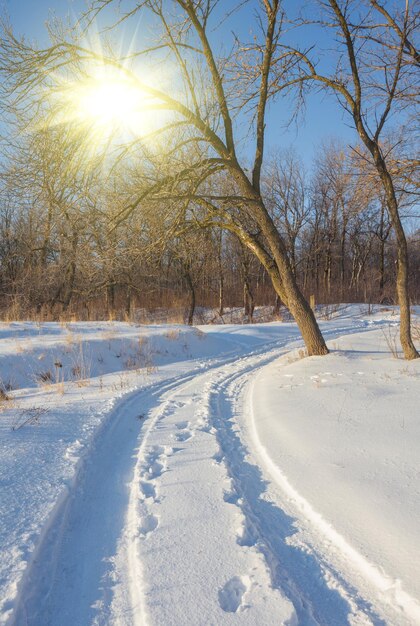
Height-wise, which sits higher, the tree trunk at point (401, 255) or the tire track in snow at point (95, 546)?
the tree trunk at point (401, 255)

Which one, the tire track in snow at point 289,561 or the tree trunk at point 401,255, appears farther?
the tree trunk at point 401,255

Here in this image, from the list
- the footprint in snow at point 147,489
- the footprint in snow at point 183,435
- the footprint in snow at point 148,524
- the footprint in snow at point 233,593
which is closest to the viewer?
the footprint in snow at point 233,593

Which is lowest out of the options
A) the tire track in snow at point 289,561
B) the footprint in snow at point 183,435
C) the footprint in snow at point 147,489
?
the tire track in snow at point 289,561

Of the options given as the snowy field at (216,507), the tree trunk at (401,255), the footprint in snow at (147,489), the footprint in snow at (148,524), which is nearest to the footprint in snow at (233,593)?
the snowy field at (216,507)

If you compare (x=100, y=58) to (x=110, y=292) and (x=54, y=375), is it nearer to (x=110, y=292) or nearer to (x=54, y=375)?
(x=54, y=375)

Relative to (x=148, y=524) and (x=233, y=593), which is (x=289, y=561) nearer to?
(x=233, y=593)

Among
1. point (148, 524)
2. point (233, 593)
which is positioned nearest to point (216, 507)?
point (148, 524)

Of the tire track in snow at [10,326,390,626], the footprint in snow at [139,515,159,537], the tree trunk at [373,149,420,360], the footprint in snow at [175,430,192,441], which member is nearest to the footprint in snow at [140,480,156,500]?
the tire track in snow at [10,326,390,626]

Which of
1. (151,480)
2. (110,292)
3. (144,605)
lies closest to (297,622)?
(144,605)

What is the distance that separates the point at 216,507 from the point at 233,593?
76 centimetres

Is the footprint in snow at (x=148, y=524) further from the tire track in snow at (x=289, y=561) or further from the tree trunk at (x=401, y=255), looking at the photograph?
the tree trunk at (x=401, y=255)

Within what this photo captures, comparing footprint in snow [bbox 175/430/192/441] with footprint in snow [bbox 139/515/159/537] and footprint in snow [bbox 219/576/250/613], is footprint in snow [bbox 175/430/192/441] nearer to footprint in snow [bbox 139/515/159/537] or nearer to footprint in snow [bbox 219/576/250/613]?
footprint in snow [bbox 139/515/159/537]

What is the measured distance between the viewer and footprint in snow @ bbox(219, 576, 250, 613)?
70.7 inches

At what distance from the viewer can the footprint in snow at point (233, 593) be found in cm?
179
